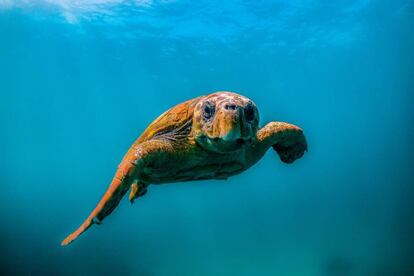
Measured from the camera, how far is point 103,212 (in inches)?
125

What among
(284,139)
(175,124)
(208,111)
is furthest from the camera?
(284,139)

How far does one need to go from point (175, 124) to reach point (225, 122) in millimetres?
1091

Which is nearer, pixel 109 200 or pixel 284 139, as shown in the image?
pixel 109 200

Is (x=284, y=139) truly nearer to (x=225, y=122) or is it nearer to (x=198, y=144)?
(x=198, y=144)

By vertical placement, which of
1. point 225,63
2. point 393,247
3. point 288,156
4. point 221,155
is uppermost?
point 225,63

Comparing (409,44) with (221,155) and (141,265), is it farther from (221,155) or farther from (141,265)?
(221,155)

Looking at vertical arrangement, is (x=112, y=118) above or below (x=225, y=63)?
below

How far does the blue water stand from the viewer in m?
23.7

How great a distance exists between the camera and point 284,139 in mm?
4820

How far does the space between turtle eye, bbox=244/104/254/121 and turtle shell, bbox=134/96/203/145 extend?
0.81 m

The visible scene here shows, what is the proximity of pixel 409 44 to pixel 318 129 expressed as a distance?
50.4 m

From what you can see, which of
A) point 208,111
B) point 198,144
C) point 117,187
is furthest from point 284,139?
point 117,187

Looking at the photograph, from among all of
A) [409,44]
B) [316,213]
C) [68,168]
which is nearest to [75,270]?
[409,44]

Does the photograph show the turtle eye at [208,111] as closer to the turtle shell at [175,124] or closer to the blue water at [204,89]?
the turtle shell at [175,124]
